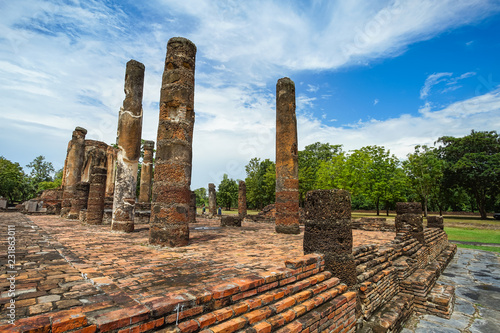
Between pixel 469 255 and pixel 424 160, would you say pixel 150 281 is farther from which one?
pixel 424 160

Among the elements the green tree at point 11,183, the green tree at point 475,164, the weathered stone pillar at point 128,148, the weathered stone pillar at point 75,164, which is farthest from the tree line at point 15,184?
the green tree at point 475,164

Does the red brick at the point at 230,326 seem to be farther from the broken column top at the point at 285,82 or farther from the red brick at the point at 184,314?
the broken column top at the point at 285,82

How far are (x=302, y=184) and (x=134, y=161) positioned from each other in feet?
84.6

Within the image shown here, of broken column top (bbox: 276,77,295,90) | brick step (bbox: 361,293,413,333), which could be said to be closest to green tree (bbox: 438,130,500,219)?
broken column top (bbox: 276,77,295,90)

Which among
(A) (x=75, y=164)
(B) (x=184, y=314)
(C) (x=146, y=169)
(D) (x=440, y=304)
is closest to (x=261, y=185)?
(C) (x=146, y=169)

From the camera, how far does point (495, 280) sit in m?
7.96

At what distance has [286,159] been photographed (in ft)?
29.8

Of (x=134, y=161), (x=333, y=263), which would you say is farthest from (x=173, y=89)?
(x=333, y=263)

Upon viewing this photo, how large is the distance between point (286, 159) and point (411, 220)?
4.54 metres

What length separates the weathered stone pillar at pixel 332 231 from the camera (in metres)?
4.25

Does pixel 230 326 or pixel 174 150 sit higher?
pixel 174 150

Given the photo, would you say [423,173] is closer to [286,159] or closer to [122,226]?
[286,159]

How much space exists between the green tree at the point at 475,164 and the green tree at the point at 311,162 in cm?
1411

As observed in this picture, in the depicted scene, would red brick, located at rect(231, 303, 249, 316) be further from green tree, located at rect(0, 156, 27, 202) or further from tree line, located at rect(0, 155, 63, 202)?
green tree, located at rect(0, 156, 27, 202)
